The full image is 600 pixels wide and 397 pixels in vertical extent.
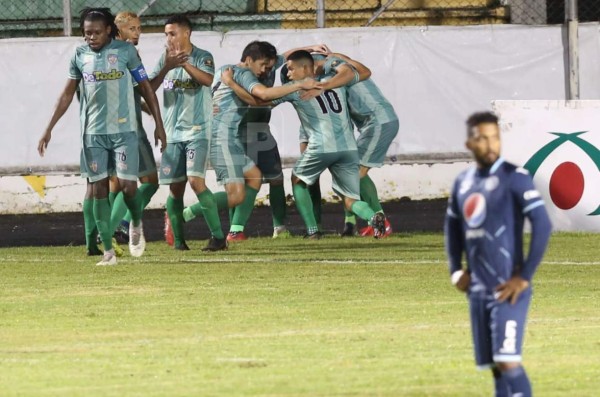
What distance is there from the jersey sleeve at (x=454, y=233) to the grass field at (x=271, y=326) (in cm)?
91

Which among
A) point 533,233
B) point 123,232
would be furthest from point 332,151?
point 533,233

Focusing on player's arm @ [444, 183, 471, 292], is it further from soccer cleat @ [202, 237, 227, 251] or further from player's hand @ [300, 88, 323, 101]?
player's hand @ [300, 88, 323, 101]

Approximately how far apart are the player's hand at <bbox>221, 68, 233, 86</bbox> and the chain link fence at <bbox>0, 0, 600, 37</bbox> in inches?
249

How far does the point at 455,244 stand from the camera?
738cm

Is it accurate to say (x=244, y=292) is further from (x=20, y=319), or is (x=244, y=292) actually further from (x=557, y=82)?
(x=557, y=82)

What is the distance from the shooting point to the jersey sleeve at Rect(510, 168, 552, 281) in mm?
7039

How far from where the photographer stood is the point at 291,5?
23.2 m

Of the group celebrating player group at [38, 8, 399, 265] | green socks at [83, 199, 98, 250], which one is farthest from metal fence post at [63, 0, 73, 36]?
green socks at [83, 199, 98, 250]

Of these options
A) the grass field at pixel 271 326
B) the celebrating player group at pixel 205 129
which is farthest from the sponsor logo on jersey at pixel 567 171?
the celebrating player group at pixel 205 129

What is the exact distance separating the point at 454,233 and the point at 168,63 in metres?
8.50

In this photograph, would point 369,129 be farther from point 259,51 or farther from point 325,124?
point 259,51

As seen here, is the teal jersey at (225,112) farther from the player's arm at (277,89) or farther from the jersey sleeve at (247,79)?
the player's arm at (277,89)

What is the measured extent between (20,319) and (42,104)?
1149 cm

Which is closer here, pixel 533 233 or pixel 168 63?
pixel 533 233
